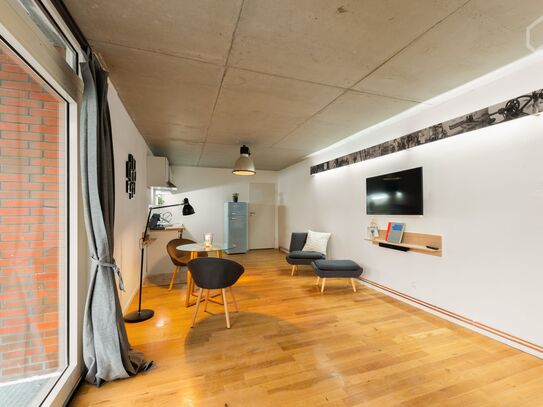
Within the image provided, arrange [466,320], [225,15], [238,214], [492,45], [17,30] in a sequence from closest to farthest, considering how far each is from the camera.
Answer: [17,30], [225,15], [492,45], [466,320], [238,214]

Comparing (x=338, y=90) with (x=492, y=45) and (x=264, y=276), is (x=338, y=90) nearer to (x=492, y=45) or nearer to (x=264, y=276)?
(x=492, y=45)

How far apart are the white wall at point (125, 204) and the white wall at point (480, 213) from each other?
12.0ft

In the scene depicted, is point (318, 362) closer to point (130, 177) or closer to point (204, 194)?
point (130, 177)

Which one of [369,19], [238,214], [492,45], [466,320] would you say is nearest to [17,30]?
[369,19]

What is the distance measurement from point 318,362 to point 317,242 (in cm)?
301

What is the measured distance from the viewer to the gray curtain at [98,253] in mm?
1683

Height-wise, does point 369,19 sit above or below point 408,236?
above

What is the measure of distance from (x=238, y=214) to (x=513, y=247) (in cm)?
562

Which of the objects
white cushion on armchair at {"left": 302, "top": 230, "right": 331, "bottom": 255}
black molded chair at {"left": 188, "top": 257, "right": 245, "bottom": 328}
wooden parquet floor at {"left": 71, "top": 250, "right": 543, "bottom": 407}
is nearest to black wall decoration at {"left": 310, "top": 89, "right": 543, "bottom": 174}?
white cushion on armchair at {"left": 302, "top": 230, "right": 331, "bottom": 255}

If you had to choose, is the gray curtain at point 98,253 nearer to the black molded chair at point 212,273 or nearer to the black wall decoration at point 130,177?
the black molded chair at point 212,273

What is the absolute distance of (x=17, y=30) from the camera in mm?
1155

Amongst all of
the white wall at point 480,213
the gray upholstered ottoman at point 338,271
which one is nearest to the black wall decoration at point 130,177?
the gray upholstered ottoman at point 338,271

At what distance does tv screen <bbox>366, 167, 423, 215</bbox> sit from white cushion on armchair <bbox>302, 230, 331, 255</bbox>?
123 centimetres

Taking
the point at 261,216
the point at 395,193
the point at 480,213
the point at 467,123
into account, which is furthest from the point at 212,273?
the point at 261,216
